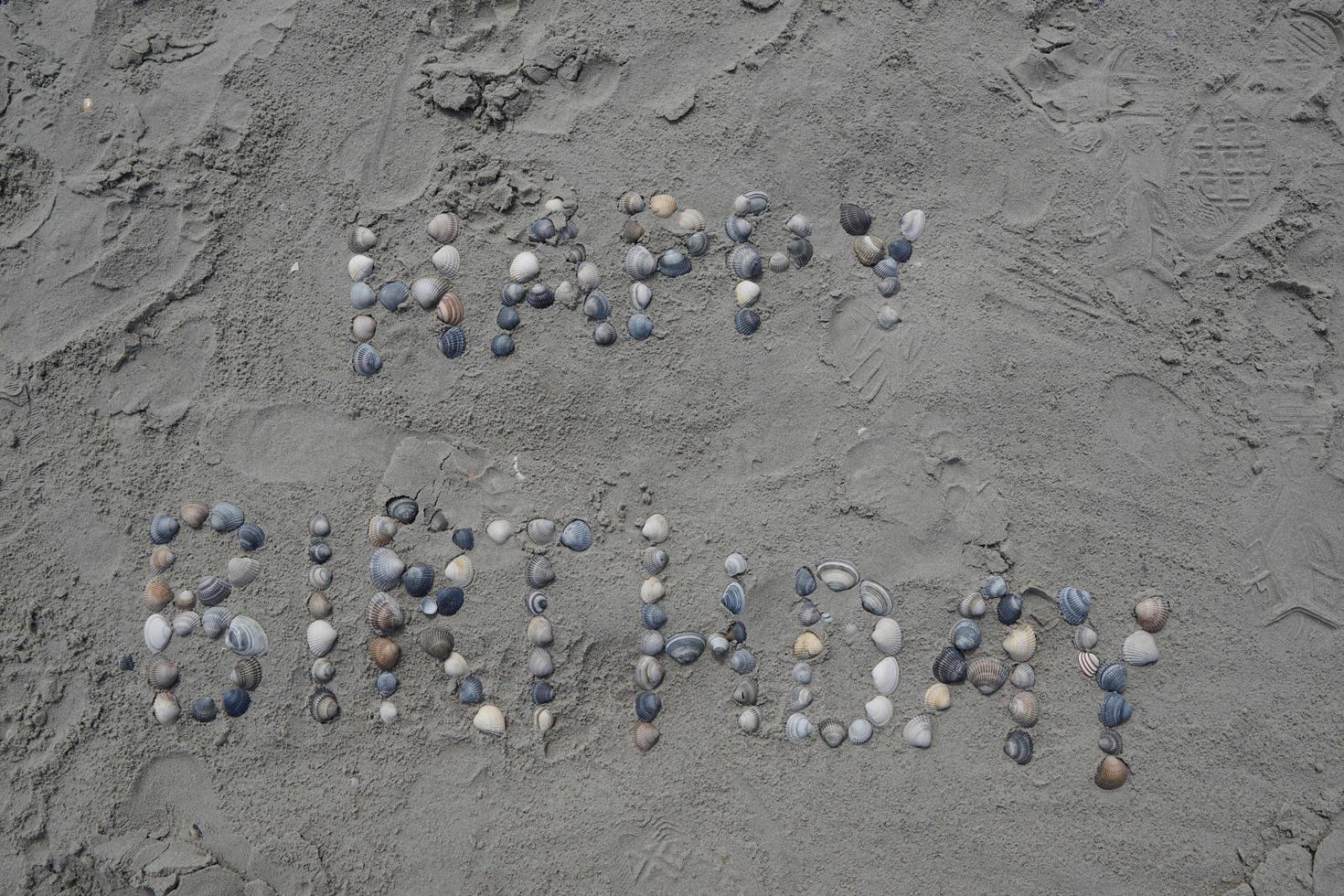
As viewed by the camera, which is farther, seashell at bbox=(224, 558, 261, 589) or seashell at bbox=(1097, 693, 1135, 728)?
seashell at bbox=(224, 558, 261, 589)

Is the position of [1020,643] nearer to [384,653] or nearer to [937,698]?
[937,698]

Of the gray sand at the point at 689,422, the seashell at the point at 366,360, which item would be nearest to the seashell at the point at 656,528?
the gray sand at the point at 689,422

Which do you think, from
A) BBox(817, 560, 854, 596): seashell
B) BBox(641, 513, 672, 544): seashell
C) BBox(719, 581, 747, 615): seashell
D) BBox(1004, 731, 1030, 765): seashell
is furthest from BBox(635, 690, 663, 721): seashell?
BBox(1004, 731, 1030, 765): seashell

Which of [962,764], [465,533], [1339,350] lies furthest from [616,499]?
[1339,350]

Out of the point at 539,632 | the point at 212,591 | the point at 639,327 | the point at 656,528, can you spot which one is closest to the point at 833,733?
the point at 656,528

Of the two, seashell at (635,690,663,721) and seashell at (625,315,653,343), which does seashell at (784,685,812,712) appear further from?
seashell at (625,315,653,343)

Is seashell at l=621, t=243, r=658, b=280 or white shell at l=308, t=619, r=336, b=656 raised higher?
seashell at l=621, t=243, r=658, b=280

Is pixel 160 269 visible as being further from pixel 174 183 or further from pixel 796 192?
pixel 796 192

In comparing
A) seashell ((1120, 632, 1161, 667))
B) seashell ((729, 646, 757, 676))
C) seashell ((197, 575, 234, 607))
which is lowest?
seashell ((1120, 632, 1161, 667))
